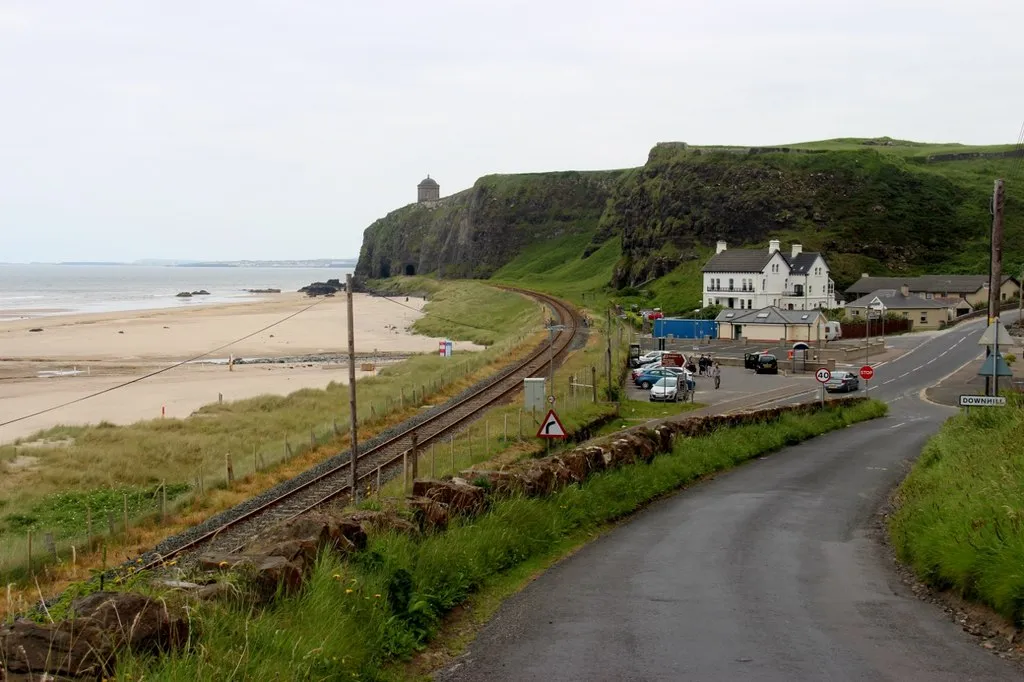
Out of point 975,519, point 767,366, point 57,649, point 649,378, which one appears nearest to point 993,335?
point 975,519

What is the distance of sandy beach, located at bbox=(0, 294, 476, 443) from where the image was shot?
166ft

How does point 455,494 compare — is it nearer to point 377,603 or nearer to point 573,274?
point 377,603

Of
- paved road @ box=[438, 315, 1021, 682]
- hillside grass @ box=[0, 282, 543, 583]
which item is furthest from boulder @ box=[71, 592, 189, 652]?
hillside grass @ box=[0, 282, 543, 583]

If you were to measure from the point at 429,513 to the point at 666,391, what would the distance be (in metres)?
34.2

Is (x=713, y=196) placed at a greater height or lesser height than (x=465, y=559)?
greater

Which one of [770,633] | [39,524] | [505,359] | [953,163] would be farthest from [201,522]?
[953,163]

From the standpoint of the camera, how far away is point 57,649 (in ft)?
22.7

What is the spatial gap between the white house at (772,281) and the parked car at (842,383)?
1825 inches

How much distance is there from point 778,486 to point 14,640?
1959 centimetres

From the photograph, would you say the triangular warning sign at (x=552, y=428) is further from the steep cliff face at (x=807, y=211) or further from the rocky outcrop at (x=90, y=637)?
the steep cliff face at (x=807, y=211)

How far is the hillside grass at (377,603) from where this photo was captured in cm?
782

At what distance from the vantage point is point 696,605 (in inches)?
470

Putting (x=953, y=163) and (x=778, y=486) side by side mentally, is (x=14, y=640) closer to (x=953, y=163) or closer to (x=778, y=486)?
(x=778, y=486)

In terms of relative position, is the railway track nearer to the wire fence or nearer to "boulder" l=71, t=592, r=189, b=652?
the wire fence
